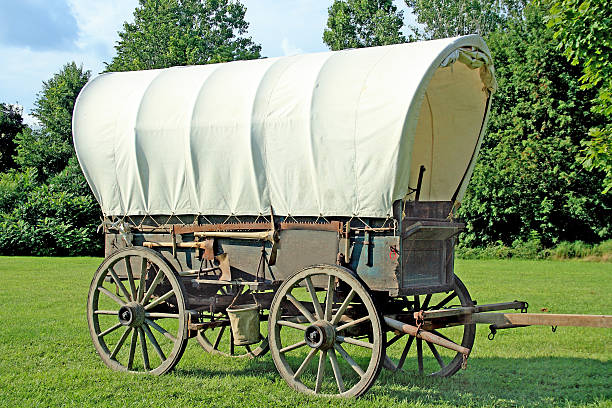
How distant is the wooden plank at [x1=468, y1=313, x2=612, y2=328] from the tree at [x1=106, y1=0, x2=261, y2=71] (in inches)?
1209

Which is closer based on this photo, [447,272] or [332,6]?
[447,272]

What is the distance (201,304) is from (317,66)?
2847 millimetres

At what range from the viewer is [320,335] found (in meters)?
6.61

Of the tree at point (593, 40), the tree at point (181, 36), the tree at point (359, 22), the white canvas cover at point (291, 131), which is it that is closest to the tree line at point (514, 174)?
the tree at point (181, 36)

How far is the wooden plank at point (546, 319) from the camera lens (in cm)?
596

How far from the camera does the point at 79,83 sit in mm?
38531

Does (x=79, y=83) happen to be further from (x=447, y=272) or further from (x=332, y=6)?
(x=447, y=272)

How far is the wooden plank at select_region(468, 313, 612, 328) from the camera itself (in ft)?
19.5

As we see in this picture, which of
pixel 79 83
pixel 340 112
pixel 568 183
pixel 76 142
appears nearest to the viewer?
pixel 340 112

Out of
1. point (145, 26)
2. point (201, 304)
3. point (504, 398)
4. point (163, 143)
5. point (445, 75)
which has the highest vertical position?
point (145, 26)

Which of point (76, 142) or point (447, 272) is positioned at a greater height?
point (76, 142)

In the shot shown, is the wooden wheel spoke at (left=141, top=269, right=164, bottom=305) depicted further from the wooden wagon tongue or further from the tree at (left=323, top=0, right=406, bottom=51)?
the tree at (left=323, top=0, right=406, bottom=51)

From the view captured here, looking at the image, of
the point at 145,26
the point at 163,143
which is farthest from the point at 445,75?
the point at 145,26

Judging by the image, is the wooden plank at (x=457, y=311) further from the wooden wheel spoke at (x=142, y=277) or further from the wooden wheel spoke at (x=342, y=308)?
the wooden wheel spoke at (x=142, y=277)
